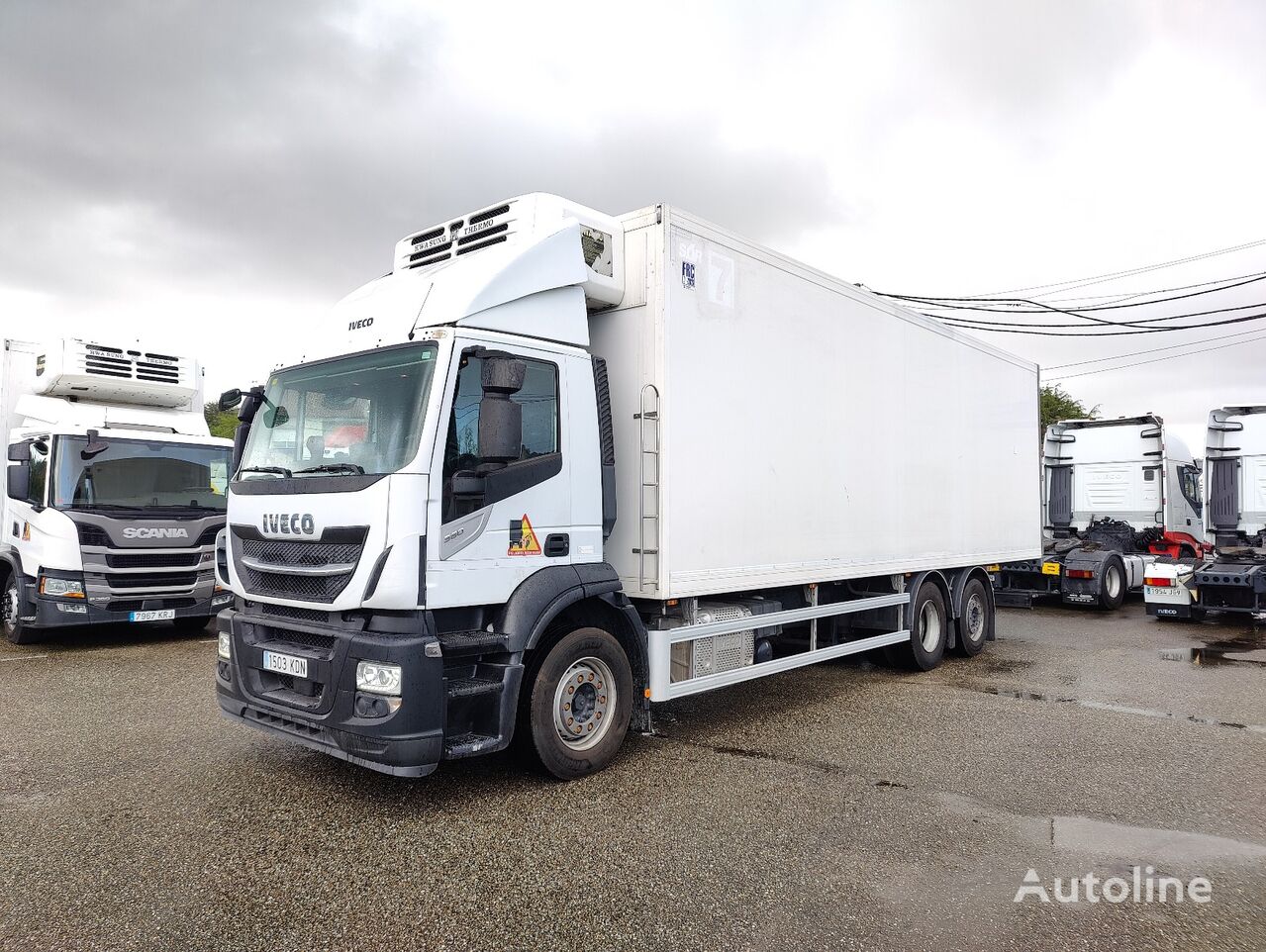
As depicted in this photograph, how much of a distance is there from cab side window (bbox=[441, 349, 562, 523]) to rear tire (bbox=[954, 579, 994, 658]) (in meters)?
6.41

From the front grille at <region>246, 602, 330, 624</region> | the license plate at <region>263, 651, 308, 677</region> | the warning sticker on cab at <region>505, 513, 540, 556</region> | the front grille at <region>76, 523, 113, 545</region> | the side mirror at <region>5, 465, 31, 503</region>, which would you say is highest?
the side mirror at <region>5, 465, 31, 503</region>

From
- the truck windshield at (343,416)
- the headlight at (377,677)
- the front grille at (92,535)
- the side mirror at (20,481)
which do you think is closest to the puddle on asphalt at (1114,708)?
the headlight at (377,677)

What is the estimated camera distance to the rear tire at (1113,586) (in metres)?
14.7

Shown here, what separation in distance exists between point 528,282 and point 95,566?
7.44 metres

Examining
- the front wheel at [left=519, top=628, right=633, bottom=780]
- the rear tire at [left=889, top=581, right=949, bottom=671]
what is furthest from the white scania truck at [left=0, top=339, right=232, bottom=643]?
the rear tire at [left=889, top=581, right=949, bottom=671]

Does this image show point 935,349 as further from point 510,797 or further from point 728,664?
point 510,797

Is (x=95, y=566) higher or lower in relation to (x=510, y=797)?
higher

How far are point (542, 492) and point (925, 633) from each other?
18.7 feet

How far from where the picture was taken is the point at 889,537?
8.11 meters

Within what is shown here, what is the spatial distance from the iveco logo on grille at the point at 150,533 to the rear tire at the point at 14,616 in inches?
59.0

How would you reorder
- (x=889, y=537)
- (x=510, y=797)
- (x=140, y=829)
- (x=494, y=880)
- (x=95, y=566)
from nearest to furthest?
(x=494, y=880), (x=140, y=829), (x=510, y=797), (x=889, y=537), (x=95, y=566)

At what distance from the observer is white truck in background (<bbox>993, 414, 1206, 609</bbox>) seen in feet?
49.2

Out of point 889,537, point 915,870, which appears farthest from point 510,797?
Result: point 889,537

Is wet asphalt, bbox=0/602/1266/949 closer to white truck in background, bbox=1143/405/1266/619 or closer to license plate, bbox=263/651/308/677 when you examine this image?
license plate, bbox=263/651/308/677
